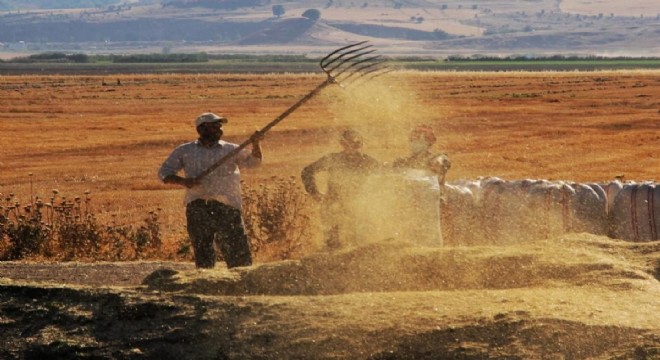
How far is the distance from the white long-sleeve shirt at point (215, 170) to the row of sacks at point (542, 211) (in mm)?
1988

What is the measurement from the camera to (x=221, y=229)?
8.38 m

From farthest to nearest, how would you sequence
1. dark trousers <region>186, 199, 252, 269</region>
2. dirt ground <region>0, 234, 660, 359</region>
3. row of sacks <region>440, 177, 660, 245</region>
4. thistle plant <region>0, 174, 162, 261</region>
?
thistle plant <region>0, 174, 162, 261</region> → row of sacks <region>440, 177, 660, 245</region> → dark trousers <region>186, 199, 252, 269</region> → dirt ground <region>0, 234, 660, 359</region>

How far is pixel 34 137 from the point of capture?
32.3 metres

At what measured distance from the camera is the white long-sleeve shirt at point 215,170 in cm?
831

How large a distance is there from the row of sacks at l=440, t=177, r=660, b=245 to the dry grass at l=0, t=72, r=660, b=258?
1.15m

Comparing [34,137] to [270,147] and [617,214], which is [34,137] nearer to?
[270,147]

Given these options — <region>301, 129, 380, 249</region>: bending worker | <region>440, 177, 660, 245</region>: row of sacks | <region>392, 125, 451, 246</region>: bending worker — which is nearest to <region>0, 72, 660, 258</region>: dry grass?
<region>301, 129, 380, 249</region>: bending worker

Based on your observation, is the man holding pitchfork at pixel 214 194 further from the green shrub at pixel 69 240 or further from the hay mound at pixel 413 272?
the green shrub at pixel 69 240

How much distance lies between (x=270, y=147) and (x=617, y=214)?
18.2 m

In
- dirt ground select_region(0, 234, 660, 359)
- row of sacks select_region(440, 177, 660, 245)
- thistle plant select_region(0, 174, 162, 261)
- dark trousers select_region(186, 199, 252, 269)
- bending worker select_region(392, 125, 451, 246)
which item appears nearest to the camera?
dirt ground select_region(0, 234, 660, 359)

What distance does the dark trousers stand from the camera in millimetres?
8352

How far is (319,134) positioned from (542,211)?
2185cm

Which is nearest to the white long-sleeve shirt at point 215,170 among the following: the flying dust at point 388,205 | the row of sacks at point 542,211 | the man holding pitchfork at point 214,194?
the man holding pitchfork at point 214,194

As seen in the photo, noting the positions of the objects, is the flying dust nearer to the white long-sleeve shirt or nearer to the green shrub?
the white long-sleeve shirt
